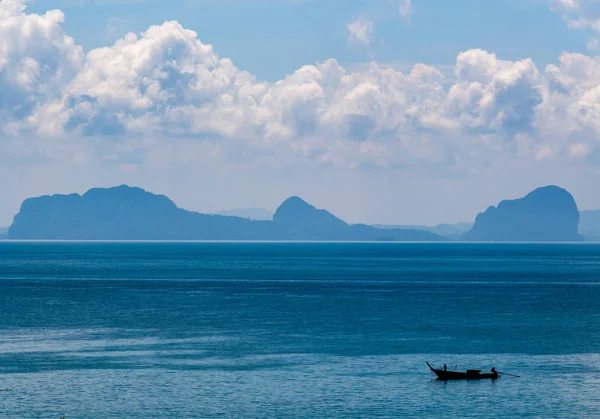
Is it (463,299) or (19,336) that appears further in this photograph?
(463,299)

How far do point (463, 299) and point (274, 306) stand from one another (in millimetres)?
39536

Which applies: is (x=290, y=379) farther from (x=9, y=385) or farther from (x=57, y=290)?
(x=57, y=290)

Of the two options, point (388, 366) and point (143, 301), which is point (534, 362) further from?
point (143, 301)

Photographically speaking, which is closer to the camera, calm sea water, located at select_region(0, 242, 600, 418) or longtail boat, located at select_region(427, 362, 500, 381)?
calm sea water, located at select_region(0, 242, 600, 418)

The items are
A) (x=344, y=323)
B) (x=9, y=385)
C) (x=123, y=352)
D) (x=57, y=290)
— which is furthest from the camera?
(x=57, y=290)

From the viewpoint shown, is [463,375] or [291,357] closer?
[463,375]

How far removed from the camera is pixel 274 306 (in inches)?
6161

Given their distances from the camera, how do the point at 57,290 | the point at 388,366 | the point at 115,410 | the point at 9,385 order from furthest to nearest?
the point at 57,290 → the point at 388,366 → the point at 9,385 → the point at 115,410

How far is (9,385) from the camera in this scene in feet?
265

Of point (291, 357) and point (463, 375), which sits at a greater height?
point (463, 375)

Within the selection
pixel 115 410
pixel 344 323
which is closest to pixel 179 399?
pixel 115 410

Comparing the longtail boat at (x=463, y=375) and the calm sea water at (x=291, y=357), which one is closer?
the calm sea water at (x=291, y=357)

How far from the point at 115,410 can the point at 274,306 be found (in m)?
84.5

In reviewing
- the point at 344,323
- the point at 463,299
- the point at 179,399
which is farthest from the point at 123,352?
the point at 463,299
